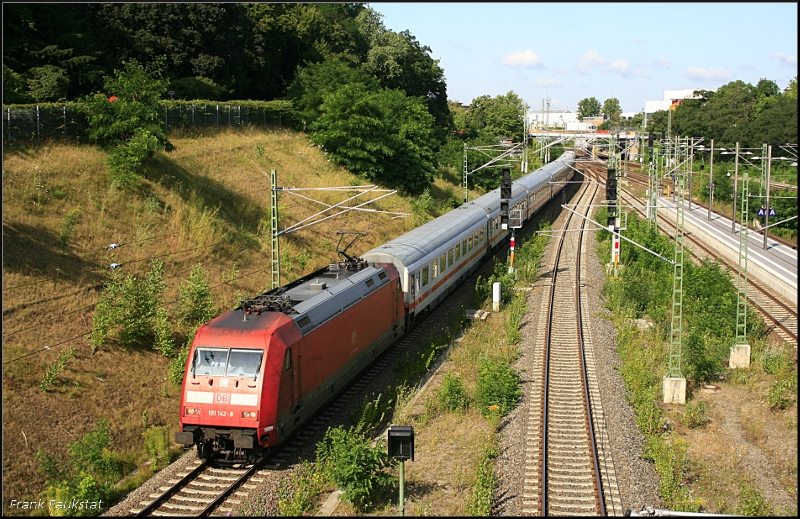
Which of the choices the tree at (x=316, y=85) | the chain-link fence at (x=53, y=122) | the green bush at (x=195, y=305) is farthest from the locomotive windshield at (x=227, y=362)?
the tree at (x=316, y=85)

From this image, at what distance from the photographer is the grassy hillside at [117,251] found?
1686cm

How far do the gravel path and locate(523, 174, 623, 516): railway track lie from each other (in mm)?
192

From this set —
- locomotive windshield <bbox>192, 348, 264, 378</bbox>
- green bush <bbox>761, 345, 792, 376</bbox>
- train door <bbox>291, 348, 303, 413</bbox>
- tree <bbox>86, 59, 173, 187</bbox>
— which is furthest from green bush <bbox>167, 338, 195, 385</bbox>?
A: green bush <bbox>761, 345, 792, 376</bbox>

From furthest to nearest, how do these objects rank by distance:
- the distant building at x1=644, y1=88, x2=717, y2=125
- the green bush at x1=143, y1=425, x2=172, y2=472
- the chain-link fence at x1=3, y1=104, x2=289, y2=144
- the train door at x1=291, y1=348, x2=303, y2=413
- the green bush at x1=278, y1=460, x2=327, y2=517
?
the distant building at x1=644, y1=88, x2=717, y2=125
the chain-link fence at x1=3, y1=104, x2=289, y2=144
the green bush at x1=143, y1=425, x2=172, y2=472
the train door at x1=291, y1=348, x2=303, y2=413
the green bush at x1=278, y1=460, x2=327, y2=517

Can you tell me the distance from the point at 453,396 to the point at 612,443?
421cm

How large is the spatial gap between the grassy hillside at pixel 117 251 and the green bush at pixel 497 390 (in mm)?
7920

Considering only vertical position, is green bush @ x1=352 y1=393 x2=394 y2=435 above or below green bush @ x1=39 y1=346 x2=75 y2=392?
below

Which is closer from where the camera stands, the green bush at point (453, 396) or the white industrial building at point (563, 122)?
the green bush at point (453, 396)

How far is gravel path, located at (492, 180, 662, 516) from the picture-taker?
1399 centimetres

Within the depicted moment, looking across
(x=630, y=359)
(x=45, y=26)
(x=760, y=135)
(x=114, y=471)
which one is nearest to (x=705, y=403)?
(x=630, y=359)

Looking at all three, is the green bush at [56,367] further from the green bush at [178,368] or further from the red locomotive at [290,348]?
the red locomotive at [290,348]

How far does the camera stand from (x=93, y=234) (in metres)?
24.9

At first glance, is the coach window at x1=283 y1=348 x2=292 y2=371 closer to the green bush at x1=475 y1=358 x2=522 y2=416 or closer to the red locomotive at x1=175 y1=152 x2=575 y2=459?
the red locomotive at x1=175 y1=152 x2=575 y2=459

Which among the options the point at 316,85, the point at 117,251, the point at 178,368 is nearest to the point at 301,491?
the point at 178,368
